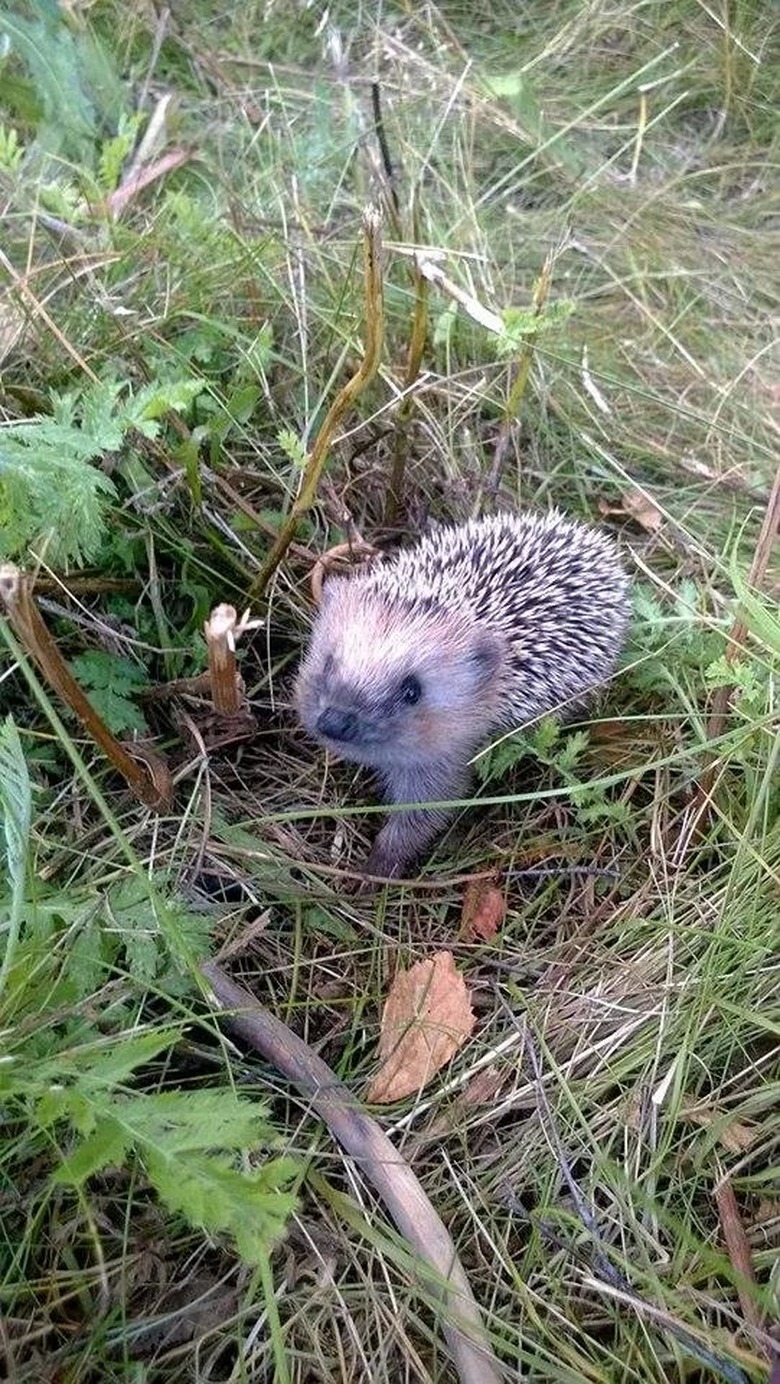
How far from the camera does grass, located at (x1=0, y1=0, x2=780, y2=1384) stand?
7.61 feet

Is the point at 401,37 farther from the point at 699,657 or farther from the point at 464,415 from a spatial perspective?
the point at 699,657

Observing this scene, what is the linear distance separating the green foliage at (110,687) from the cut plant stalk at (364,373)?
0.54 metres

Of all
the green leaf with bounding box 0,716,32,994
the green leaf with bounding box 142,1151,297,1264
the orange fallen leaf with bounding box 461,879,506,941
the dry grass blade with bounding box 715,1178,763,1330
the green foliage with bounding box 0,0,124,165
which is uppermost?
the green foliage with bounding box 0,0,124,165

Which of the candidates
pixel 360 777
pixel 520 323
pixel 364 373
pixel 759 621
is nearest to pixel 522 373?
pixel 520 323

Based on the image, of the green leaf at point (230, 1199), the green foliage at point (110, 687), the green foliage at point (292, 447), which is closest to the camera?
the green leaf at point (230, 1199)

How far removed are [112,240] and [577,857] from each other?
99.8 inches

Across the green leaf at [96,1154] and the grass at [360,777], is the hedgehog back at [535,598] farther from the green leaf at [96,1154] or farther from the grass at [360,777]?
the green leaf at [96,1154]

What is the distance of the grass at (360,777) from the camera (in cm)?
232

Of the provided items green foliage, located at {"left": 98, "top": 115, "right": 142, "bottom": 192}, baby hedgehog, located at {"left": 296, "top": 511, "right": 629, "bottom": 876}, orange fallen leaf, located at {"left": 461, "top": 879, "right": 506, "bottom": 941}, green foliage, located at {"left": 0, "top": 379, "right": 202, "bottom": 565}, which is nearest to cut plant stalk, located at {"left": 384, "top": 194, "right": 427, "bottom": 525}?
baby hedgehog, located at {"left": 296, "top": 511, "right": 629, "bottom": 876}

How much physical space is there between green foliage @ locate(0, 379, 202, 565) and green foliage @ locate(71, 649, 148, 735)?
0.43 meters

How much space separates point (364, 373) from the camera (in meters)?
2.85

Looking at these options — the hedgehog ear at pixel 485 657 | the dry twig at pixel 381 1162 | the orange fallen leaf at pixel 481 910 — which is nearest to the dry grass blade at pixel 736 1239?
the dry twig at pixel 381 1162

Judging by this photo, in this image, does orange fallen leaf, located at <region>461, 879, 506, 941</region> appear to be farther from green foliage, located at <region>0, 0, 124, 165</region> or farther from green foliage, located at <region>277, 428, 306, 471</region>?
green foliage, located at <region>0, 0, 124, 165</region>

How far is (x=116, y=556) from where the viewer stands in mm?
3203
